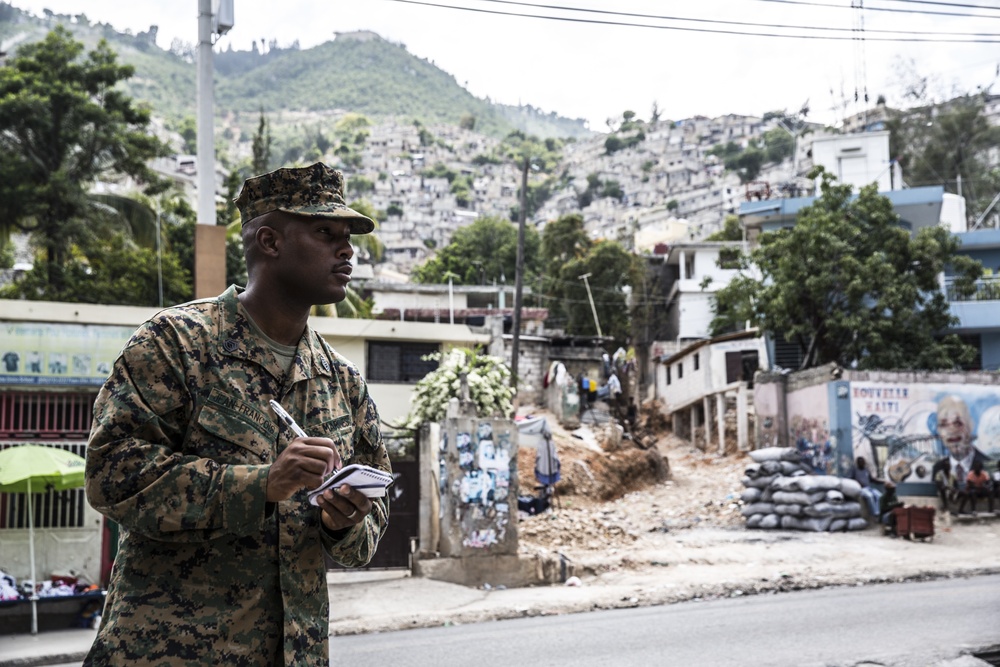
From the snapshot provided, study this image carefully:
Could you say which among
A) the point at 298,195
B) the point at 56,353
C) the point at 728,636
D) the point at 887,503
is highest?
the point at 56,353

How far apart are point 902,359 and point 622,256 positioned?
21442mm

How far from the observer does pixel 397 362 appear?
26.0 metres

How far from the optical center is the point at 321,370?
2.62 m

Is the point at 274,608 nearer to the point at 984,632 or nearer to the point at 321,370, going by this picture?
the point at 321,370

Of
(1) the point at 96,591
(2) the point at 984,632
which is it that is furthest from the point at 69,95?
(2) the point at 984,632

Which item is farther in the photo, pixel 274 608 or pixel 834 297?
pixel 834 297

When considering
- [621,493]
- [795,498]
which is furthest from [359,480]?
[621,493]

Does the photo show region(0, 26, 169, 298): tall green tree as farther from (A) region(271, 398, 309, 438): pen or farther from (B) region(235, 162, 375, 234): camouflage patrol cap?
(A) region(271, 398, 309, 438): pen

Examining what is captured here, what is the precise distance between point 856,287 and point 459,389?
12.2 metres

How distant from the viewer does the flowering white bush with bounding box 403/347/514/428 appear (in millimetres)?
17281

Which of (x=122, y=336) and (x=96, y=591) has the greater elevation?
(x=122, y=336)

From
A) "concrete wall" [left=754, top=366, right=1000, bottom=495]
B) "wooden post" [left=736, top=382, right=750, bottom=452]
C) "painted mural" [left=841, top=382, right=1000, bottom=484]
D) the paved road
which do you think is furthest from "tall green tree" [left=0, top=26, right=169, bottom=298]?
the paved road

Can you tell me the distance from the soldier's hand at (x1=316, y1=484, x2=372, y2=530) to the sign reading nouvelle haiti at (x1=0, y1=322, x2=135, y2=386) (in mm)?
14244

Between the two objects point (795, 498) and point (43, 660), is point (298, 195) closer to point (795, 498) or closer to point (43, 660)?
point (43, 660)
